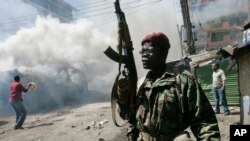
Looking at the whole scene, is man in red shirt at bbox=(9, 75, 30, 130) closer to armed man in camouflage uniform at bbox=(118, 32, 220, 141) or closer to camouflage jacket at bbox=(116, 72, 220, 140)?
armed man in camouflage uniform at bbox=(118, 32, 220, 141)

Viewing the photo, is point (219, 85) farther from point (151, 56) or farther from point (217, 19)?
point (217, 19)

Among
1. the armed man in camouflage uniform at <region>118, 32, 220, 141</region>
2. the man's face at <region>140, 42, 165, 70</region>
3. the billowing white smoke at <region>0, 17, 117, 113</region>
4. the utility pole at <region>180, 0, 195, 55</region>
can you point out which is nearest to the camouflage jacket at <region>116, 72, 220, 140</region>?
the armed man in camouflage uniform at <region>118, 32, 220, 141</region>

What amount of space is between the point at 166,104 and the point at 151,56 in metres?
0.39

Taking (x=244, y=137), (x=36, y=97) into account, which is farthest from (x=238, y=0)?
(x=244, y=137)

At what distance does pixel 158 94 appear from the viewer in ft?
7.99

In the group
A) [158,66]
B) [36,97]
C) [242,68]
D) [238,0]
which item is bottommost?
[36,97]

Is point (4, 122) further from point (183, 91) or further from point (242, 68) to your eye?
point (183, 91)

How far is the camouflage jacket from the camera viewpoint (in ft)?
7.43

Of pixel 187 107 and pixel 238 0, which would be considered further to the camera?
pixel 238 0

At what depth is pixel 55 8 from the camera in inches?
1779

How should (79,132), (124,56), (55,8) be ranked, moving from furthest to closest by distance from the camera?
(55,8)
(79,132)
(124,56)

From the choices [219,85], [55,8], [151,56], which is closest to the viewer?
[151,56]

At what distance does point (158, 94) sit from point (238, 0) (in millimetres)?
34734

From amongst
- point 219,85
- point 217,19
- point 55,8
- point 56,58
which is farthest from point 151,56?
point 55,8
